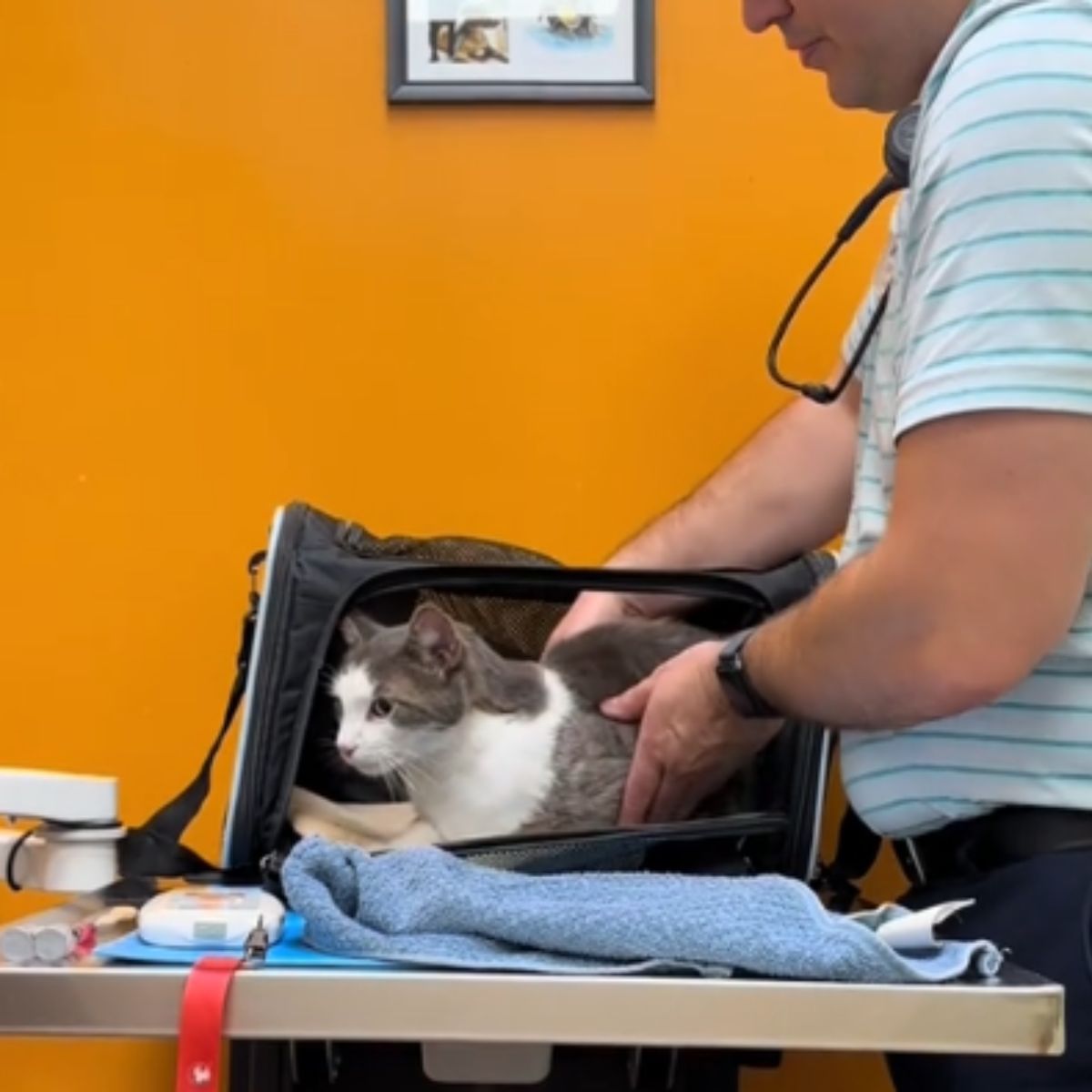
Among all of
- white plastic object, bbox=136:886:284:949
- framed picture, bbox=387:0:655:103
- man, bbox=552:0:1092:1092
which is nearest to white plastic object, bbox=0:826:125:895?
white plastic object, bbox=136:886:284:949

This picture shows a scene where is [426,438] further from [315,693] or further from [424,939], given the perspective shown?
[424,939]

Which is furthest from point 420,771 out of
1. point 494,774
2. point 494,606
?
point 494,606

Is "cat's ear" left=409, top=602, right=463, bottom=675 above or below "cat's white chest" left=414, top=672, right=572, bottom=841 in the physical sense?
above

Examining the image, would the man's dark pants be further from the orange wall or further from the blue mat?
the orange wall

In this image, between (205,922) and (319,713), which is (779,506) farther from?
(205,922)

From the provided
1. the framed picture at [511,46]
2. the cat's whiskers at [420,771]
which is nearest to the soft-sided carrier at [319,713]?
the cat's whiskers at [420,771]

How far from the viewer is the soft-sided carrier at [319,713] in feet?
3.52

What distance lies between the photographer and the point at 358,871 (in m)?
0.86

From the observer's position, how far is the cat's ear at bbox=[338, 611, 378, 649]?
121cm

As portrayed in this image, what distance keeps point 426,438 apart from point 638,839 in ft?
1.85

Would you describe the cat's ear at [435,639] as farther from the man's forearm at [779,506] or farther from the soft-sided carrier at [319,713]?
the man's forearm at [779,506]

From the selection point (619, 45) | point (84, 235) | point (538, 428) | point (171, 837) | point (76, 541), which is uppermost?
point (619, 45)

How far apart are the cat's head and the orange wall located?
247 mm

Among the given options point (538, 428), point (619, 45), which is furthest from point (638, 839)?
point (619, 45)
